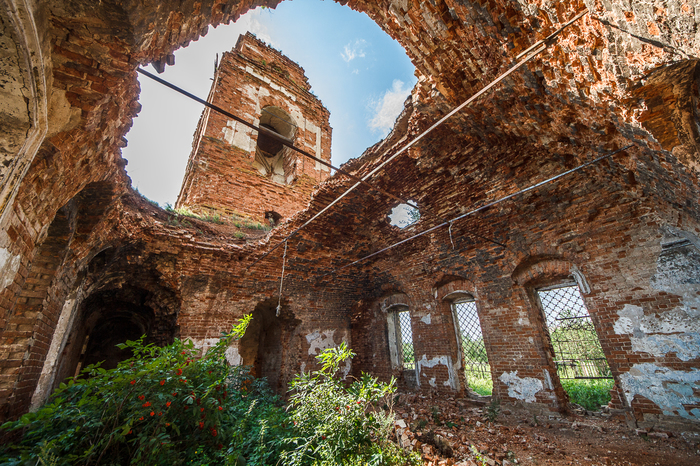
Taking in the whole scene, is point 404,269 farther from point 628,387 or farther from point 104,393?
point 104,393

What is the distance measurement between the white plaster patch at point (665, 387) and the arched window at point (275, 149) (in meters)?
11.1

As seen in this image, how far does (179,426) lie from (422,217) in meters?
6.18

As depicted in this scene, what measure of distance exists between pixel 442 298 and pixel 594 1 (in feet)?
20.5

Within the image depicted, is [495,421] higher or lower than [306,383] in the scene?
lower

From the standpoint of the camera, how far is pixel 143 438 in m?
2.66

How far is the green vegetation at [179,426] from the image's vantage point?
2.66 m

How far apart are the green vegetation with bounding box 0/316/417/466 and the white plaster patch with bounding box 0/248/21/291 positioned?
1.14 m

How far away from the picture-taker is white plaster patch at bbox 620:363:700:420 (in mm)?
4035

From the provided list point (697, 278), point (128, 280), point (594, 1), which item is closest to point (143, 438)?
point (128, 280)

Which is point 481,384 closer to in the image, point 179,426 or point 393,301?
point 393,301

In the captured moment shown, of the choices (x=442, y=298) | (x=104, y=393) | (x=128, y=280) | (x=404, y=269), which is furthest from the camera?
(x=404, y=269)

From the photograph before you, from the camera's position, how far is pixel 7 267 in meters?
2.38

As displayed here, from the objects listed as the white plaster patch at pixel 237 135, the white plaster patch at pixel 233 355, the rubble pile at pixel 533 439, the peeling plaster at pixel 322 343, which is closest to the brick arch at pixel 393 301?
the peeling plaster at pixel 322 343

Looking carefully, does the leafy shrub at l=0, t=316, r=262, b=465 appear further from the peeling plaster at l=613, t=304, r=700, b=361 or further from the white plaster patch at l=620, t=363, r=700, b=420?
the peeling plaster at l=613, t=304, r=700, b=361
